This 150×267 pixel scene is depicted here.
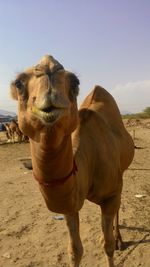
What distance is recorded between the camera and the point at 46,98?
2244 mm

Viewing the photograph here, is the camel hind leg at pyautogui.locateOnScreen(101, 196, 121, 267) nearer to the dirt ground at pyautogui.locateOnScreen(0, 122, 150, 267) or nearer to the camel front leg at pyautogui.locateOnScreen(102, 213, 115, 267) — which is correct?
the camel front leg at pyautogui.locateOnScreen(102, 213, 115, 267)

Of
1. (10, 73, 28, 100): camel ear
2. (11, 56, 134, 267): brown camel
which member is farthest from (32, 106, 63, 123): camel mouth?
(10, 73, 28, 100): camel ear

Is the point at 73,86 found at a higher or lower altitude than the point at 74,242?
higher

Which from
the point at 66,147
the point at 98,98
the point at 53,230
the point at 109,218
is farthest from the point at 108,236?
the point at 98,98

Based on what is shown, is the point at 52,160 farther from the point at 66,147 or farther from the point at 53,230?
the point at 53,230

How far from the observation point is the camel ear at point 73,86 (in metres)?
2.71

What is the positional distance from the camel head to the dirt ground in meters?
2.49

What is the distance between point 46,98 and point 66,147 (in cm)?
56

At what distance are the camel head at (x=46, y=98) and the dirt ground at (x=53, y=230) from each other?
2.49 m

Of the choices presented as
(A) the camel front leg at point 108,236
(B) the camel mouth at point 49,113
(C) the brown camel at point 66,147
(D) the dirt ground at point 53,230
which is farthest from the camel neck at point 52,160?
(D) the dirt ground at point 53,230

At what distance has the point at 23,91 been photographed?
2.63 m

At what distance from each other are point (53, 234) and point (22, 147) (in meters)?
10.0

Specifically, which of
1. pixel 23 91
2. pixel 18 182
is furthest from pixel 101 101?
pixel 18 182

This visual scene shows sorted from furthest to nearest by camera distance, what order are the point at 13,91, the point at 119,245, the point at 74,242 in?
the point at 119,245 < the point at 74,242 < the point at 13,91
